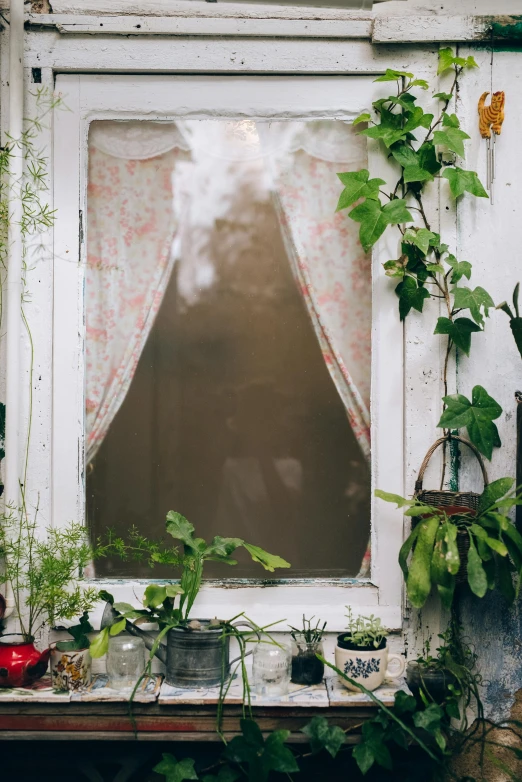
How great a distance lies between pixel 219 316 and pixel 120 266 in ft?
1.22

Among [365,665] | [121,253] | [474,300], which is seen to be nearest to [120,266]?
[121,253]

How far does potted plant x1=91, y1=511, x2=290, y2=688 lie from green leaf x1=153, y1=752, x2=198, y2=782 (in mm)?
197

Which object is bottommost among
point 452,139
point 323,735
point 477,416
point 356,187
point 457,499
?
point 323,735

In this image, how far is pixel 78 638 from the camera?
2311 mm


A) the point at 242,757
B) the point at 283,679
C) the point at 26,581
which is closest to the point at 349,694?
the point at 283,679

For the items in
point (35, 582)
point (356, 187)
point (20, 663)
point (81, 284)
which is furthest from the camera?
point (81, 284)

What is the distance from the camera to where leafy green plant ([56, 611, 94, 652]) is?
2.29 m

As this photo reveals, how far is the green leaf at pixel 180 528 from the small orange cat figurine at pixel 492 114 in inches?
61.7

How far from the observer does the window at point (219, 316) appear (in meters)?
2.56

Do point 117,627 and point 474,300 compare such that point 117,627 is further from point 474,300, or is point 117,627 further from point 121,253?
point 474,300

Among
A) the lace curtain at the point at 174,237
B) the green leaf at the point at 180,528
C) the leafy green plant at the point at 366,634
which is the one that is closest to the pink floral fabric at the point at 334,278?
the lace curtain at the point at 174,237

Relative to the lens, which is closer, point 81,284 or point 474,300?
point 474,300

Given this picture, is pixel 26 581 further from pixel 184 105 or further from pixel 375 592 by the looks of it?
pixel 184 105

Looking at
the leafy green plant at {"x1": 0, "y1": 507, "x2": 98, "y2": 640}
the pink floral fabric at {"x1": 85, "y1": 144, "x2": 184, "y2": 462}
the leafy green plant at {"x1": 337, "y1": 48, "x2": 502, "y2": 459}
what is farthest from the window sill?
the leafy green plant at {"x1": 337, "y1": 48, "x2": 502, "y2": 459}
